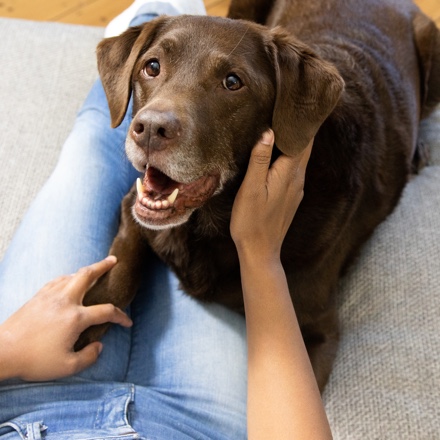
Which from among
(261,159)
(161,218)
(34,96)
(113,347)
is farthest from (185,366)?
(34,96)

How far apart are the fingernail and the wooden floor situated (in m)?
1.88

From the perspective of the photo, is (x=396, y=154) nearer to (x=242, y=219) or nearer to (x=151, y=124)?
(x=242, y=219)

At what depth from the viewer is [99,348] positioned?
1348 millimetres

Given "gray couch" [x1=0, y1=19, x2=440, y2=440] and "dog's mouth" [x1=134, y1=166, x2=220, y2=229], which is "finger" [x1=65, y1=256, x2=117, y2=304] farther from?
"gray couch" [x1=0, y1=19, x2=440, y2=440]

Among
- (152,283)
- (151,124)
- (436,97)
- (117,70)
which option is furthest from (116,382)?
(436,97)

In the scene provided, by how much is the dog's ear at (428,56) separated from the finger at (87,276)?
1399mm

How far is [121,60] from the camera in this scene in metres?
1.42

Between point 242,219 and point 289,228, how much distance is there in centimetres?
21

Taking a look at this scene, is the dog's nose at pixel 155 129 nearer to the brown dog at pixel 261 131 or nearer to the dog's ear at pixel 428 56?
the brown dog at pixel 261 131

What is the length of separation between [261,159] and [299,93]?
184 millimetres

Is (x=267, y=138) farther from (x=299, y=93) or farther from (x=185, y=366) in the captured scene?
(x=185, y=366)

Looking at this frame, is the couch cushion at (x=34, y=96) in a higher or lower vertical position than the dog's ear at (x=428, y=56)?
lower

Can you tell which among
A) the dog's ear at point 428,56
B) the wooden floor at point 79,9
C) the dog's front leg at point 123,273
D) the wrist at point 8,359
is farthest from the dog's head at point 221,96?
the wooden floor at point 79,9

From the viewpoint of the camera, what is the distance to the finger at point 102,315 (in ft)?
4.30
